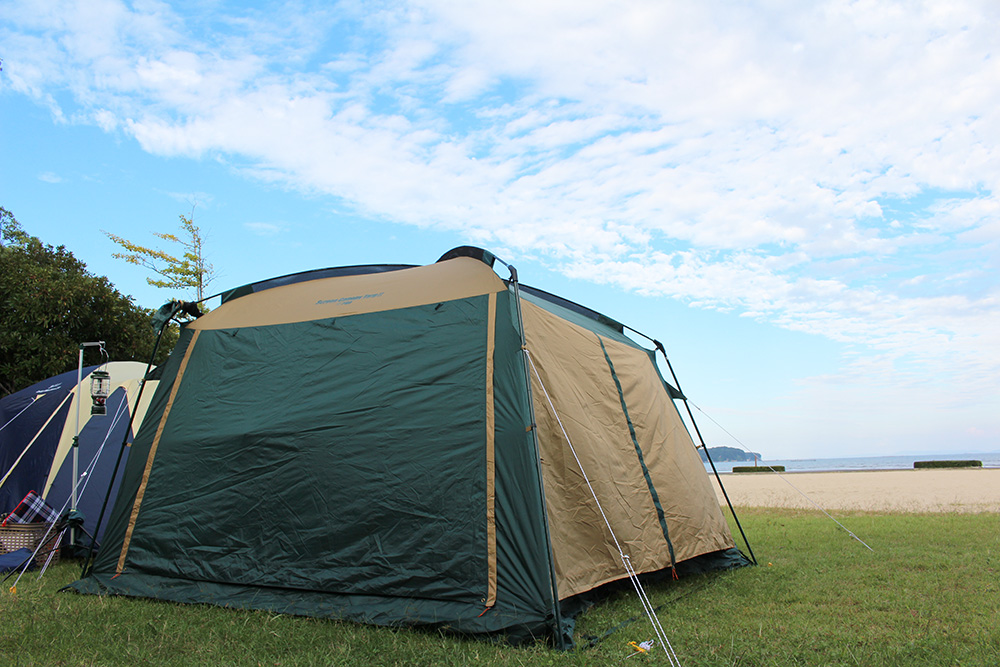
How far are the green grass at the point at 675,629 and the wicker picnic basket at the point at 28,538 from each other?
17.0 inches

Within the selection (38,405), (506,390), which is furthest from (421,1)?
(38,405)

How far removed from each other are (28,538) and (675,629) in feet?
19.2

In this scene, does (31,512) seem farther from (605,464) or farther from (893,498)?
(893,498)

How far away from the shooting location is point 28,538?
19.3 feet

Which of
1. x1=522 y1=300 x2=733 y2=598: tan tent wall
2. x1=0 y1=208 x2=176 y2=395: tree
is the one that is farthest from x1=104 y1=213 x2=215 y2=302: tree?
x1=522 y1=300 x2=733 y2=598: tan tent wall

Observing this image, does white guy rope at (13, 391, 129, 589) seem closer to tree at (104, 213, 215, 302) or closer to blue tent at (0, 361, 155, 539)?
blue tent at (0, 361, 155, 539)

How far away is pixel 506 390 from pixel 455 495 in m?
0.74

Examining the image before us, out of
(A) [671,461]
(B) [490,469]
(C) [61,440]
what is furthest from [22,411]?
(A) [671,461]

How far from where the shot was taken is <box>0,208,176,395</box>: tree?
36.8ft

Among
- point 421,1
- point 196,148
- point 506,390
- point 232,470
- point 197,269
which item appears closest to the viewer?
point 506,390

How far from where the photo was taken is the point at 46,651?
11.2 feet

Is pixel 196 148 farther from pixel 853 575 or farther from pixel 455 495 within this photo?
pixel 853 575

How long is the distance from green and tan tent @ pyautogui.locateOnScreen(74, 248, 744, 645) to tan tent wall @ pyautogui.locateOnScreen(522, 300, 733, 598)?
0.06 feet

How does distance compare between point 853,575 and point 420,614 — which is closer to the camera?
point 420,614
